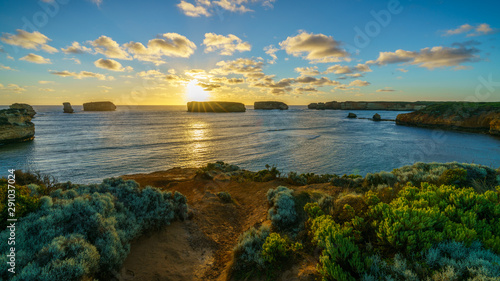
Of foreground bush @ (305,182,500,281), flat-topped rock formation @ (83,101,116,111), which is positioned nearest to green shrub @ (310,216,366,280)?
foreground bush @ (305,182,500,281)

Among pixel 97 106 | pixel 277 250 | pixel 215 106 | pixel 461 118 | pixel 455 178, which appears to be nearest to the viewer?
pixel 277 250

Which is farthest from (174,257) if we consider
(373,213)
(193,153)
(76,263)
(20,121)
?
(20,121)

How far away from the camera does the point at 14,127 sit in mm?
31125

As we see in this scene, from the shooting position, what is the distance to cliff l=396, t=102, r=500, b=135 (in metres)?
44.6

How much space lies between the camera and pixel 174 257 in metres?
5.73

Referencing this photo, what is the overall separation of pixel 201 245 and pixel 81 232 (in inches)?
132

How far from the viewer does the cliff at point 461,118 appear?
44.6m

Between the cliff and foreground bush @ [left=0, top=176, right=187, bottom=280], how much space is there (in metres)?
62.9

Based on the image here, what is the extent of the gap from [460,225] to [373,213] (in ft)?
4.33

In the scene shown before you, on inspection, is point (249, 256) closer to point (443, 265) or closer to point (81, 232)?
point (443, 265)

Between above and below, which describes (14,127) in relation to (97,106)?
below

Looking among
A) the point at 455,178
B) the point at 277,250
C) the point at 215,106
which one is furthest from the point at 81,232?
the point at 215,106

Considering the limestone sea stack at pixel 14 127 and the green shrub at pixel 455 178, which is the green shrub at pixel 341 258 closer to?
the green shrub at pixel 455 178

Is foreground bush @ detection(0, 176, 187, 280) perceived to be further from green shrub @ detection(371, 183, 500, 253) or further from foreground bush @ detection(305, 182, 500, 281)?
green shrub @ detection(371, 183, 500, 253)
